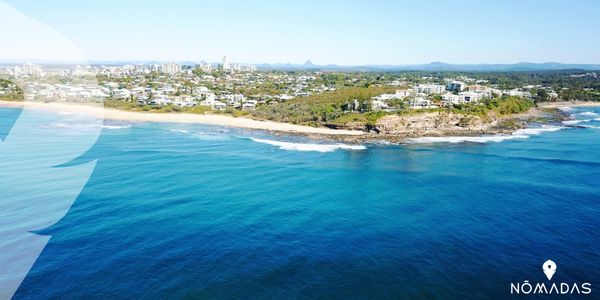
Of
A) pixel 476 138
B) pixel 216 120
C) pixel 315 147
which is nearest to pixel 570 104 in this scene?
pixel 476 138

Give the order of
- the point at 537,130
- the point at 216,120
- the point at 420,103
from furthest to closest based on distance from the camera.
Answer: the point at 216,120 < the point at 420,103 < the point at 537,130

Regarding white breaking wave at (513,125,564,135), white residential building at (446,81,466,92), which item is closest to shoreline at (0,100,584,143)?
white breaking wave at (513,125,564,135)

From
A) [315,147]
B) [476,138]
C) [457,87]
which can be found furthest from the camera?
[457,87]

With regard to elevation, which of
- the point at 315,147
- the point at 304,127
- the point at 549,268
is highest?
the point at 304,127

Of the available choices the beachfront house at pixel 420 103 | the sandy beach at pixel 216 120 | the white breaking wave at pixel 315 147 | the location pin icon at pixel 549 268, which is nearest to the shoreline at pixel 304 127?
the sandy beach at pixel 216 120

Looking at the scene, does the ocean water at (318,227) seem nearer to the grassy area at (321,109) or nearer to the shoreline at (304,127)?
the shoreline at (304,127)

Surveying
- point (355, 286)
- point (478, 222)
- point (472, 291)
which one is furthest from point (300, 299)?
point (478, 222)

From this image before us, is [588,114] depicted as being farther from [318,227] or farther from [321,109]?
[318,227]

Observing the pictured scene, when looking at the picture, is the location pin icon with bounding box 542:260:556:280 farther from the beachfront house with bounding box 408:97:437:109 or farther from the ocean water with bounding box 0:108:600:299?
the beachfront house with bounding box 408:97:437:109
